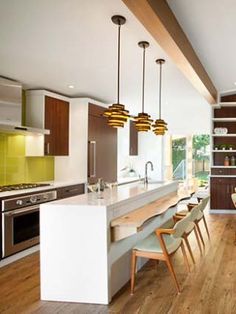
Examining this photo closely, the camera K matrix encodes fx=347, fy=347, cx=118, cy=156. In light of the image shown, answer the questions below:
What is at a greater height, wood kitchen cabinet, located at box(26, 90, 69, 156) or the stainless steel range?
wood kitchen cabinet, located at box(26, 90, 69, 156)

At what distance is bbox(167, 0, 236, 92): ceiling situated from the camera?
135 inches

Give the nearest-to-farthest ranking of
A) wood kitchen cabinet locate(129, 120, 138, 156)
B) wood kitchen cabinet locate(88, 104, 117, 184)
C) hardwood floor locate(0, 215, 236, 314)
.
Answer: hardwood floor locate(0, 215, 236, 314) → wood kitchen cabinet locate(88, 104, 117, 184) → wood kitchen cabinet locate(129, 120, 138, 156)

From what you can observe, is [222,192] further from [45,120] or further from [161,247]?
[161,247]

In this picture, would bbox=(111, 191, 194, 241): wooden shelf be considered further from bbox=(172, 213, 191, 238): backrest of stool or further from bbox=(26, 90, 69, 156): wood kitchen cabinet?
bbox=(26, 90, 69, 156): wood kitchen cabinet

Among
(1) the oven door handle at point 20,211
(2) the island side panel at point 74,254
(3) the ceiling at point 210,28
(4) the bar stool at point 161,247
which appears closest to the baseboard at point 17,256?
(1) the oven door handle at point 20,211

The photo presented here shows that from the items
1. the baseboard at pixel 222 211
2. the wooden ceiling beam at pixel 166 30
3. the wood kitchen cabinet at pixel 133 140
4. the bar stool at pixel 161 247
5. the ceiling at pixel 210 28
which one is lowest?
the baseboard at pixel 222 211

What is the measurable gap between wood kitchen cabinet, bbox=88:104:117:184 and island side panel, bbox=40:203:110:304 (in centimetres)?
344

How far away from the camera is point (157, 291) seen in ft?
11.8

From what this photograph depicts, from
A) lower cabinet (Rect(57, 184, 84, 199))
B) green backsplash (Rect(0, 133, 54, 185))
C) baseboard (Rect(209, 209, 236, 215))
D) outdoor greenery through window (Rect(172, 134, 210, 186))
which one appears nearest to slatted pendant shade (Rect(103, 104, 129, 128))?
lower cabinet (Rect(57, 184, 84, 199))

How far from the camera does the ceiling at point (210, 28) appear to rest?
344 centimetres

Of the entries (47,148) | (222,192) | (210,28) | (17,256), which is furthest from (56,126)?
(222,192)

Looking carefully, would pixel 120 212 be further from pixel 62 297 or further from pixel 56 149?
pixel 56 149

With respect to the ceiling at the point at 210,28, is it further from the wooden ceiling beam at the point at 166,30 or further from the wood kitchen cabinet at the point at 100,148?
the wood kitchen cabinet at the point at 100,148

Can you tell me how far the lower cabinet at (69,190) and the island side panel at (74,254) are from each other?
2258 millimetres
